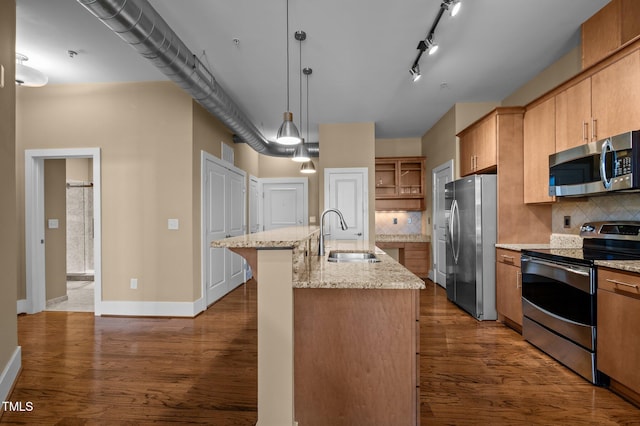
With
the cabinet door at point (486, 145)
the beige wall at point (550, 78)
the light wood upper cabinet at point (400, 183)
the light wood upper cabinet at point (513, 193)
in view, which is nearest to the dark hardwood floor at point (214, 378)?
the light wood upper cabinet at point (513, 193)

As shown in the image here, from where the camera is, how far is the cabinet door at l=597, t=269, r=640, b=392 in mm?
1829

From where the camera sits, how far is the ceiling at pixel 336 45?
7.82 ft

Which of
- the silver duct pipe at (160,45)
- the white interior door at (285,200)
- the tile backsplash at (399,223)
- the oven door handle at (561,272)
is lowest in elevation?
the oven door handle at (561,272)

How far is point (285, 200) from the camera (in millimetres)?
6656

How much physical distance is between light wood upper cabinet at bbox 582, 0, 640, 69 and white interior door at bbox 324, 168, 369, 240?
3.11 m

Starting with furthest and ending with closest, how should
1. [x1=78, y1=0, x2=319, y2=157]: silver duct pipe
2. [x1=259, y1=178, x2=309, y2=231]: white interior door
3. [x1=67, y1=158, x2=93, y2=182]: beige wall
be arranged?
[x1=259, y1=178, x2=309, y2=231]: white interior door < [x1=67, y1=158, x2=93, y2=182]: beige wall < [x1=78, y1=0, x2=319, y2=157]: silver duct pipe

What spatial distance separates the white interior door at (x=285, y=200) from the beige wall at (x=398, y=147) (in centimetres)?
178

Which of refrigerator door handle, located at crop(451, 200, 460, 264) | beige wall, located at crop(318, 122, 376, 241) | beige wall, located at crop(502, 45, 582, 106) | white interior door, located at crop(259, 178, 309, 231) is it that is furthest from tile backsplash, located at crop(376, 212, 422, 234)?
beige wall, located at crop(502, 45, 582, 106)

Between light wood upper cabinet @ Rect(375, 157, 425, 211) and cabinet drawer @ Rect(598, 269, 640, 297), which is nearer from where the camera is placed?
cabinet drawer @ Rect(598, 269, 640, 297)

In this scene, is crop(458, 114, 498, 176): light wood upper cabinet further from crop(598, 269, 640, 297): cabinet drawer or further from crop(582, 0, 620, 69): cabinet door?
crop(598, 269, 640, 297): cabinet drawer

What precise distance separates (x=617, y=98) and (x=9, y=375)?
4.89 m

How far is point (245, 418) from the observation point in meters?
1.81

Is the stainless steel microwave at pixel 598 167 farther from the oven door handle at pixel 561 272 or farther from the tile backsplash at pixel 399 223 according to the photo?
the tile backsplash at pixel 399 223

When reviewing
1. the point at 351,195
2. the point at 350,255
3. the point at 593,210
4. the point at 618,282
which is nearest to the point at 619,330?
the point at 618,282
